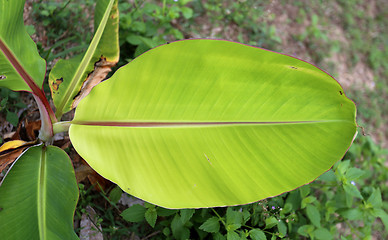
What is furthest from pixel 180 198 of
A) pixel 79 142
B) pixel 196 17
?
pixel 196 17

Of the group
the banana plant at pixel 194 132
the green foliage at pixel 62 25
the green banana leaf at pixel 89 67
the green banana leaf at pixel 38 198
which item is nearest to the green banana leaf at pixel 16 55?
the banana plant at pixel 194 132

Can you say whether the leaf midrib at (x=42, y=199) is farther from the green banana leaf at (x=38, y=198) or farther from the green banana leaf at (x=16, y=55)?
the green banana leaf at (x=16, y=55)

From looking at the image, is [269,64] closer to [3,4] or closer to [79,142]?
[79,142]

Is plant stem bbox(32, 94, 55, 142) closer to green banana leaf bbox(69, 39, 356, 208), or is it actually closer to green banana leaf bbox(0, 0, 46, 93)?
green banana leaf bbox(0, 0, 46, 93)

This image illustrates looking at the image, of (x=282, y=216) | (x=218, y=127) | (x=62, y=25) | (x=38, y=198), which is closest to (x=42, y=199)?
(x=38, y=198)

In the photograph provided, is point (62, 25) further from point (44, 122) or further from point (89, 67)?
point (44, 122)

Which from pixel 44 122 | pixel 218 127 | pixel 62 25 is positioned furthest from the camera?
pixel 62 25

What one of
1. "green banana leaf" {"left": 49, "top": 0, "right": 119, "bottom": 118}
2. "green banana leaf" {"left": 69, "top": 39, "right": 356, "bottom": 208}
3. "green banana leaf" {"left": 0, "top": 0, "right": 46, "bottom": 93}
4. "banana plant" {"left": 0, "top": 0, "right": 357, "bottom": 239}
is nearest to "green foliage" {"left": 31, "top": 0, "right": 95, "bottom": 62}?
"green banana leaf" {"left": 49, "top": 0, "right": 119, "bottom": 118}
